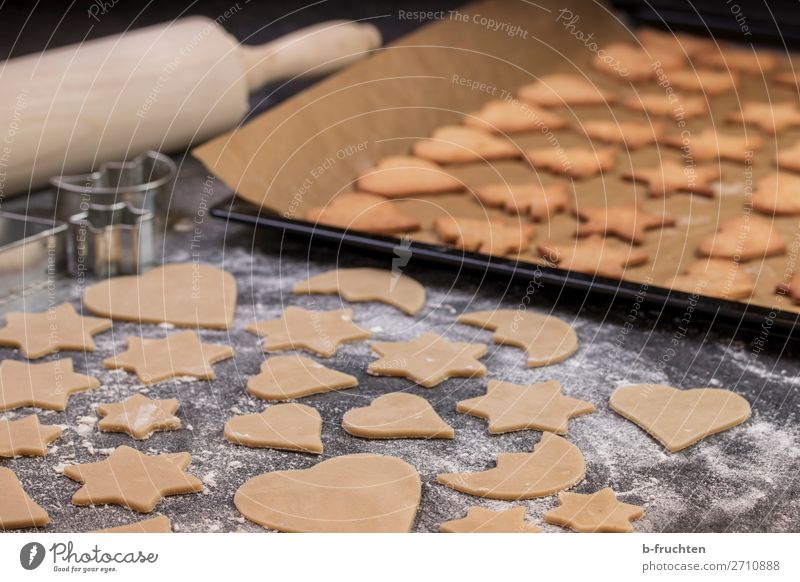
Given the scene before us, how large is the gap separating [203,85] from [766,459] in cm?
132

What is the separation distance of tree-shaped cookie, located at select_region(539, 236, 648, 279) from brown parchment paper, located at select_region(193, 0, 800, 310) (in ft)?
0.07

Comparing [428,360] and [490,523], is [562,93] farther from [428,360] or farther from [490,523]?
[490,523]

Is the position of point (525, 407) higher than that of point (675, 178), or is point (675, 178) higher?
point (675, 178)

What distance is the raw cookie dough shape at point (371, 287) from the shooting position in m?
1.47

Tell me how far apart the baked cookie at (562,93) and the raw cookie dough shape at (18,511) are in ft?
4.90

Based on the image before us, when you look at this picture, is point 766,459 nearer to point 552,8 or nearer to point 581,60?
point 581,60

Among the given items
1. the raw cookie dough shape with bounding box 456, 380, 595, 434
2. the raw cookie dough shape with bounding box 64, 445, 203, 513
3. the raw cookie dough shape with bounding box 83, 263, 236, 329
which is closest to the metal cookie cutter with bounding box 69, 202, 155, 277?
the raw cookie dough shape with bounding box 83, 263, 236, 329

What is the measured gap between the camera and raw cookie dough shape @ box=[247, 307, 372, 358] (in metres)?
1.34

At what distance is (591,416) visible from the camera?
119 centimetres

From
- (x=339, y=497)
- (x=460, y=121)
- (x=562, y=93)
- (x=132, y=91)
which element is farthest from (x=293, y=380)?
(x=562, y=93)

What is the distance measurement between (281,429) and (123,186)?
2.81 ft

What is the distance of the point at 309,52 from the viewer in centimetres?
219

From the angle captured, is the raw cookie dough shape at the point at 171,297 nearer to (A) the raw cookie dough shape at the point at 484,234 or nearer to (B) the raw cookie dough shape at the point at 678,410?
(A) the raw cookie dough shape at the point at 484,234

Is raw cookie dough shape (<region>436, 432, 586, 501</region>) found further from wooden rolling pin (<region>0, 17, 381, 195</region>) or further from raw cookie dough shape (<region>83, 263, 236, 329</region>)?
wooden rolling pin (<region>0, 17, 381, 195</region>)
